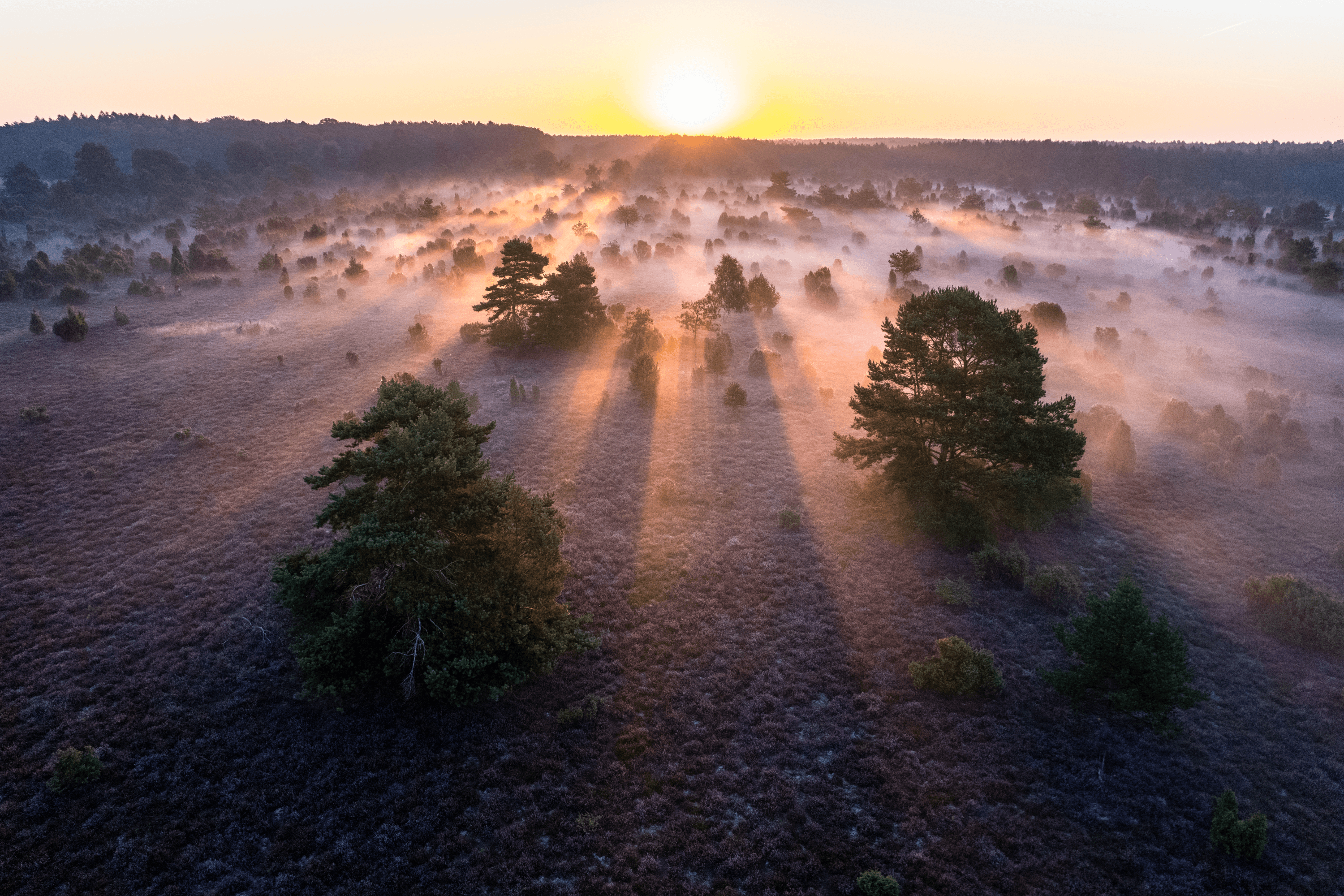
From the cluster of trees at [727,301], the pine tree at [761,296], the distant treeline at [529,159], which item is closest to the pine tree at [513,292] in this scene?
the cluster of trees at [727,301]

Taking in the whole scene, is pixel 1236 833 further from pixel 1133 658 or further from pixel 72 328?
pixel 72 328

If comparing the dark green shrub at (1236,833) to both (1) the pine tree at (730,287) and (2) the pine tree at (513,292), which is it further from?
(1) the pine tree at (730,287)

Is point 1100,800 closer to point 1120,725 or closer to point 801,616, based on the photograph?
point 1120,725

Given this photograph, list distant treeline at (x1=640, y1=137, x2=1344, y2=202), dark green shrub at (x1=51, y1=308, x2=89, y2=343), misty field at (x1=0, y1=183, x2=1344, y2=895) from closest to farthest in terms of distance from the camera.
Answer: misty field at (x1=0, y1=183, x2=1344, y2=895), dark green shrub at (x1=51, y1=308, x2=89, y2=343), distant treeline at (x1=640, y1=137, x2=1344, y2=202)

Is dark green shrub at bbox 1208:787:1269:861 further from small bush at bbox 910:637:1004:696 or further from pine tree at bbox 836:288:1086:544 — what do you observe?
pine tree at bbox 836:288:1086:544

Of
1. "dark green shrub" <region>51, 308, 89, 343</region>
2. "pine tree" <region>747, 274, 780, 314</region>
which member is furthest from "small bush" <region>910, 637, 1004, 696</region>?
"dark green shrub" <region>51, 308, 89, 343</region>

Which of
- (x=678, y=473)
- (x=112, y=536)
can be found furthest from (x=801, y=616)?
(x=112, y=536)

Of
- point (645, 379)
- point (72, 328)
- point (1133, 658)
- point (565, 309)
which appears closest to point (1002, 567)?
point (1133, 658)
